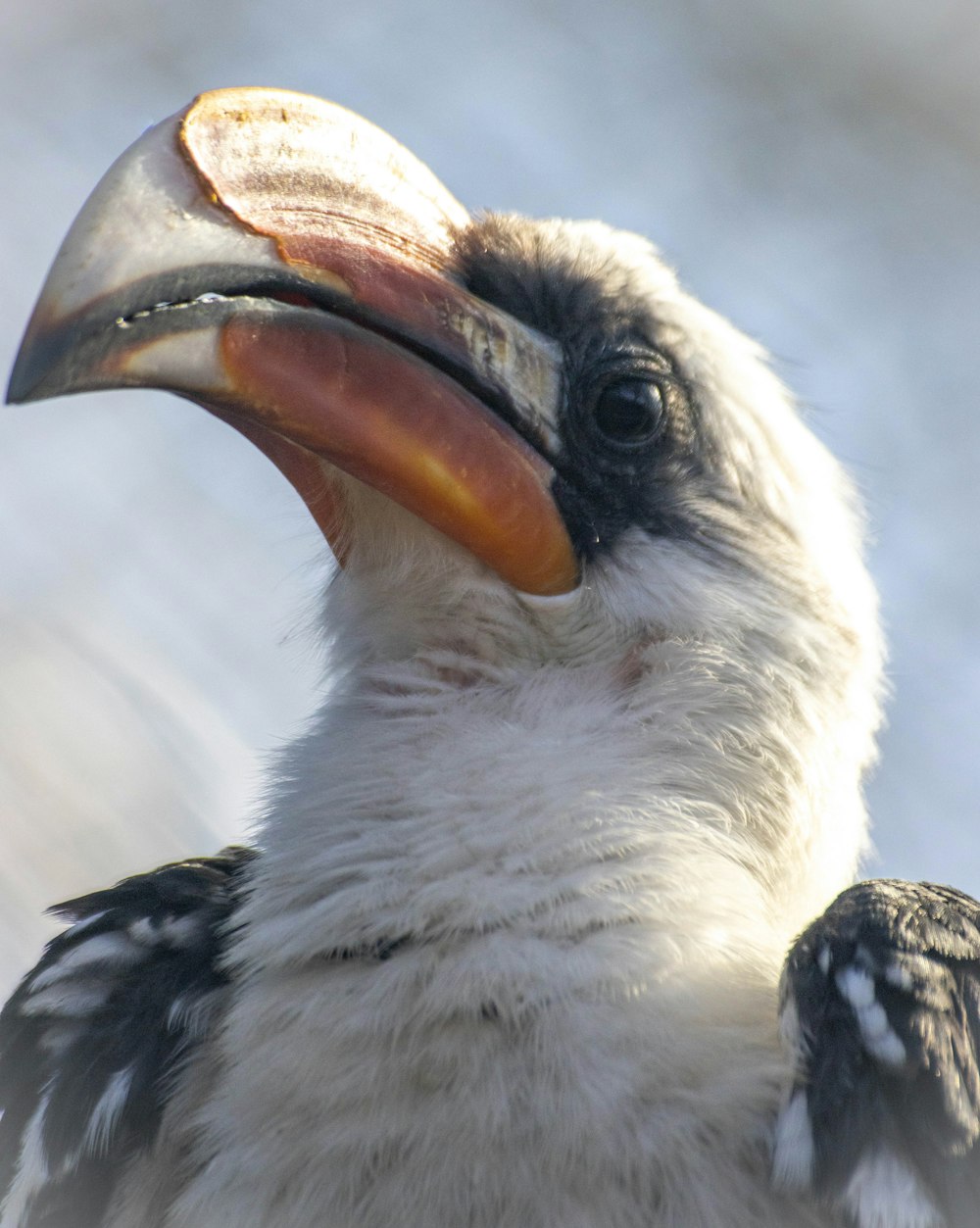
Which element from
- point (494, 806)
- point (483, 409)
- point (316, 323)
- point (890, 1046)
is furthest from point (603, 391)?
point (890, 1046)

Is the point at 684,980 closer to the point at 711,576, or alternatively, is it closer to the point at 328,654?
the point at 711,576

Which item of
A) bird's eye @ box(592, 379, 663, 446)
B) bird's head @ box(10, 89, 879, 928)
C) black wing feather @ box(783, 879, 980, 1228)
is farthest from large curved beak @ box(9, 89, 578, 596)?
black wing feather @ box(783, 879, 980, 1228)

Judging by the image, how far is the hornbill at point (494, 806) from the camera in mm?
2881

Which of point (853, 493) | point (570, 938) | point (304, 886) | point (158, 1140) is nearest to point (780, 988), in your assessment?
point (570, 938)

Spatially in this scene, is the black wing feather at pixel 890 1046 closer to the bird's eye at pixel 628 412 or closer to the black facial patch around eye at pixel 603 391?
the black facial patch around eye at pixel 603 391

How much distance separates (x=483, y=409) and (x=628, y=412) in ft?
1.54

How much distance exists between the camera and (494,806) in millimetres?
3332

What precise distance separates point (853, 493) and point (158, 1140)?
2642mm

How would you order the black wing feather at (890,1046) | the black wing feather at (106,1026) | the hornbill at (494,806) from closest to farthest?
1. the black wing feather at (890,1046)
2. the hornbill at (494,806)
3. the black wing feather at (106,1026)

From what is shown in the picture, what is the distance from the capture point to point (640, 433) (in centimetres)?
401

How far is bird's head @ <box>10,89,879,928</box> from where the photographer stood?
320cm

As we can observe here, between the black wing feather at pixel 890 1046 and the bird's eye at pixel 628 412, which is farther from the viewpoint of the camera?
the bird's eye at pixel 628 412

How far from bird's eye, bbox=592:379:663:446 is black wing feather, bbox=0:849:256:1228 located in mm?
1440

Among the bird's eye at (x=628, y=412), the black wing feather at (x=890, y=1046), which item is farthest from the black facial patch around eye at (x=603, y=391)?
the black wing feather at (x=890, y=1046)
